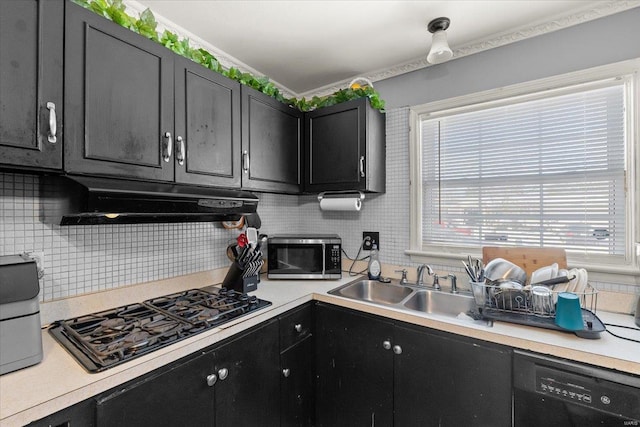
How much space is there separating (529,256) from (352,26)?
1580 mm

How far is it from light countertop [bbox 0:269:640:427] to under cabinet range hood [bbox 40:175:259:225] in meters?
0.39

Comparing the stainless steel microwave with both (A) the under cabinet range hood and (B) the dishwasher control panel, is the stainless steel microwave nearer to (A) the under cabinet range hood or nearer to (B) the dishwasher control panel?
(A) the under cabinet range hood

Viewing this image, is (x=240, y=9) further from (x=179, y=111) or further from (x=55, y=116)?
(x=55, y=116)

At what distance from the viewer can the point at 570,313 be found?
1.14m

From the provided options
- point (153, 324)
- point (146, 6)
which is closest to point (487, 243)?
point (153, 324)

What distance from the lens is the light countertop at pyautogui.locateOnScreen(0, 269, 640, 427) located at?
0.78m

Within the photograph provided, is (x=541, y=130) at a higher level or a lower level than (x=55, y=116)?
higher

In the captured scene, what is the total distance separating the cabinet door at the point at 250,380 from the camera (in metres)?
1.19

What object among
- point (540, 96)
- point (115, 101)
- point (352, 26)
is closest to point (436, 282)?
point (540, 96)

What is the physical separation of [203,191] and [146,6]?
1.02 meters

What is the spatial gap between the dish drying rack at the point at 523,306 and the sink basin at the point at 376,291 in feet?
1.72

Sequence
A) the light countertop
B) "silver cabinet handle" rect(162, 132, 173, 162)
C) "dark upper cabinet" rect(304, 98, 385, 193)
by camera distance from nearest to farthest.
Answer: the light countertop, "silver cabinet handle" rect(162, 132, 173, 162), "dark upper cabinet" rect(304, 98, 385, 193)

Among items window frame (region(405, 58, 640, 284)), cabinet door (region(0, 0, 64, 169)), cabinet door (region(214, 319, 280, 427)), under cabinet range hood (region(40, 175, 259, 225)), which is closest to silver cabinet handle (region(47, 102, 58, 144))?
cabinet door (region(0, 0, 64, 169))

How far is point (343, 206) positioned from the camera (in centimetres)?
208
